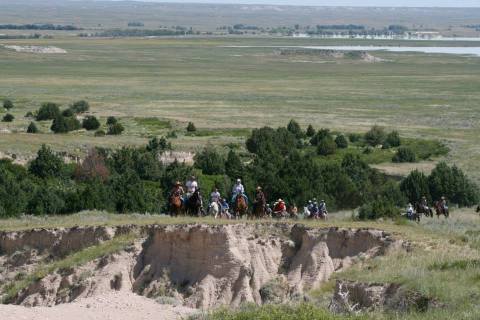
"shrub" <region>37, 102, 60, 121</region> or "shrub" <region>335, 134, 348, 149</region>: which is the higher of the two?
"shrub" <region>335, 134, 348, 149</region>

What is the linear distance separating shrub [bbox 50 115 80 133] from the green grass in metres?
41.1

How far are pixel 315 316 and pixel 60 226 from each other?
8.76m

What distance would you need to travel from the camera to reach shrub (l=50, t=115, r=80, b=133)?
60.6 meters

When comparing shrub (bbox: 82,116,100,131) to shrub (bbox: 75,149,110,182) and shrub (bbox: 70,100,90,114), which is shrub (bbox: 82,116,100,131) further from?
shrub (bbox: 75,149,110,182)

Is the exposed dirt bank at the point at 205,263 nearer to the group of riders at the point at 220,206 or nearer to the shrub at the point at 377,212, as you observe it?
the group of riders at the point at 220,206

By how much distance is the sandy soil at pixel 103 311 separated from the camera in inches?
557

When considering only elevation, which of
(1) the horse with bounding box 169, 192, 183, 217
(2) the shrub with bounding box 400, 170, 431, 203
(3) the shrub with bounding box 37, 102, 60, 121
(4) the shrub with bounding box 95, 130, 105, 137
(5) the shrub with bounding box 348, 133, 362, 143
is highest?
(1) the horse with bounding box 169, 192, 183, 217

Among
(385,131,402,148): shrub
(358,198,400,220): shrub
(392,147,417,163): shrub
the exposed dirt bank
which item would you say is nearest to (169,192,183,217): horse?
the exposed dirt bank

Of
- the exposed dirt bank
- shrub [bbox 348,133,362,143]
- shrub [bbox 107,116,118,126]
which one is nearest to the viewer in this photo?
the exposed dirt bank

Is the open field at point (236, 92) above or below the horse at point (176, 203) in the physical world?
below

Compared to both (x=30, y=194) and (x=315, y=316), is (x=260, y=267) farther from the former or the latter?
(x=30, y=194)

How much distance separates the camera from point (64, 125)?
201 ft

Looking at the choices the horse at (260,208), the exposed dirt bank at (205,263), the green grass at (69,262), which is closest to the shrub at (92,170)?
the horse at (260,208)

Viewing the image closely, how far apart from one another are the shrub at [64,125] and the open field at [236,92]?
0.93m
